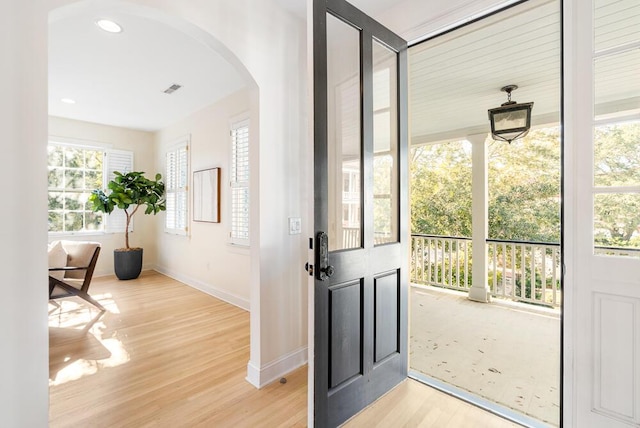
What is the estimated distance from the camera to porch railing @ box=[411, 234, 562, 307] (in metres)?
3.86

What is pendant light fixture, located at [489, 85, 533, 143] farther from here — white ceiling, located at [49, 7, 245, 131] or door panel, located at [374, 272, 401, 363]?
white ceiling, located at [49, 7, 245, 131]

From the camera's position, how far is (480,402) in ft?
6.32

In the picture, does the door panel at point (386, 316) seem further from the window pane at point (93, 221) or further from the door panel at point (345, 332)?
the window pane at point (93, 221)

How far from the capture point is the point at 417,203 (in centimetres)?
785

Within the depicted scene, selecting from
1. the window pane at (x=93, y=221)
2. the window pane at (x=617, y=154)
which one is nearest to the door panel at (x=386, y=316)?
the window pane at (x=617, y=154)

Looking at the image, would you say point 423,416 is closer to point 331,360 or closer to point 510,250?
point 331,360

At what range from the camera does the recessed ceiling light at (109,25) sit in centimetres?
241

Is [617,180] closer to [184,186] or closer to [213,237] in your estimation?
[213,237]

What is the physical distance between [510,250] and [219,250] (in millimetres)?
4268

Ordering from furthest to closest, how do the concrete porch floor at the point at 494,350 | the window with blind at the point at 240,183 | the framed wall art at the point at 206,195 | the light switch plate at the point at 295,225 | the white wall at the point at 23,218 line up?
the framed wall art at the point at 206,195
the window with blind at the point at 240,183
the light switch plate at the point at 295,225
the concrete porch floor at the point at 494,350
the white wall at the point at 23,218

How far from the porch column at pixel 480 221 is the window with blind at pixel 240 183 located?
10.8 feet

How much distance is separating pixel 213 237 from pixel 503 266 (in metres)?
A: 4.20

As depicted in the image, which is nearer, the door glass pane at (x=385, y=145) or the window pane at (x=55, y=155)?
the door glass pane at (x=385, y=145)

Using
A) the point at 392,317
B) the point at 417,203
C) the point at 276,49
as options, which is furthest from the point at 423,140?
the point at 392,317
